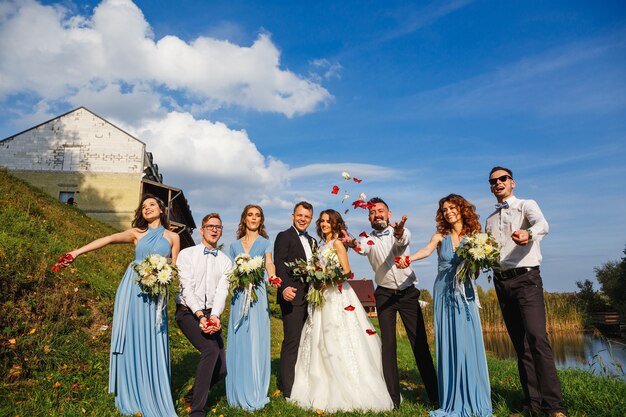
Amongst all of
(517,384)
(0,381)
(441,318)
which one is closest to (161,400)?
(0,381)

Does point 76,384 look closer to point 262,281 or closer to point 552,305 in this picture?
point 262,281

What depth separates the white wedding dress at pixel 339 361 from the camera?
5887mm

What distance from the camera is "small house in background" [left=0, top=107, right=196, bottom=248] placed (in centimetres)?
3712

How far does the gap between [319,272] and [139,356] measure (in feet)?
8.52

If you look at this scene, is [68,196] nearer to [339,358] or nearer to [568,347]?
[568,347]

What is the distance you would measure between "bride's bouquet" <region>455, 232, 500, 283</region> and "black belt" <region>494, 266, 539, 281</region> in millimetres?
132

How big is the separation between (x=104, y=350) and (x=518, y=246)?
6.94 metres

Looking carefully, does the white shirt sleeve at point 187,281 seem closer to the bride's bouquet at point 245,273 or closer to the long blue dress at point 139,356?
the long blue dress at point 139,356

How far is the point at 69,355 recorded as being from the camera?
711cm

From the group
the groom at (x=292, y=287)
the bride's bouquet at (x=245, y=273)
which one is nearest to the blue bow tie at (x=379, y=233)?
the groom at (x=292, y=287)

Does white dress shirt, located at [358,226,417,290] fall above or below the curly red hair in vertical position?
below

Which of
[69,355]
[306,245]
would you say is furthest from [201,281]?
[69,355]


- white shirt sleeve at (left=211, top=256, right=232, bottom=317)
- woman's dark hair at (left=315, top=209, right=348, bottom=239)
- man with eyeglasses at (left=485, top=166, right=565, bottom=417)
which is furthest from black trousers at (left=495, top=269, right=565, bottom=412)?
white shirt sleeve at (left=211, top=256, right=232, bottom=317)

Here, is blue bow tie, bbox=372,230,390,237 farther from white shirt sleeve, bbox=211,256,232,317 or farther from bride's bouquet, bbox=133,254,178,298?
bride's bouquet, bbox=133,254,178,298
